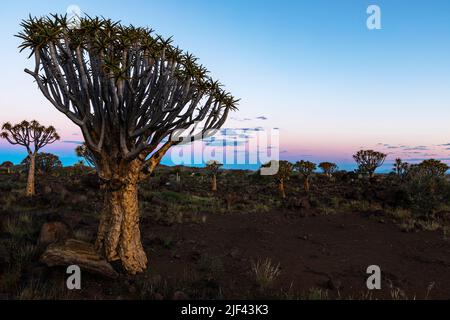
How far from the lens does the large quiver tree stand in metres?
5.63

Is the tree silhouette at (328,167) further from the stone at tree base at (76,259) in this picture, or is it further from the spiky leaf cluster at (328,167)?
the stone at tree base at (76,259)

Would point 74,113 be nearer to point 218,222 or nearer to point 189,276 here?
point 189,276

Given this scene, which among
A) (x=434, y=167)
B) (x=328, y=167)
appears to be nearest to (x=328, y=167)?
(x=328, y=167)

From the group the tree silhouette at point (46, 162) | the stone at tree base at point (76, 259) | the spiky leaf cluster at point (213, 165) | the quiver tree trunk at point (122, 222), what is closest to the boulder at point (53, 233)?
the stone at tree base at point (76, 259)

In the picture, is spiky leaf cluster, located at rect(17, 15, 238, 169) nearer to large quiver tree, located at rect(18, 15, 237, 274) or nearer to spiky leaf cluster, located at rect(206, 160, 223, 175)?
large quiver tree, located at rect(18, 15, 237, 274)

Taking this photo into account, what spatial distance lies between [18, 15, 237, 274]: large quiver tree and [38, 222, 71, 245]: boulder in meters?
2.16

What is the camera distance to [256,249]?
8.63 metres

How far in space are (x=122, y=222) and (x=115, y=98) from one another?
8.87 feet

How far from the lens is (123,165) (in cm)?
612

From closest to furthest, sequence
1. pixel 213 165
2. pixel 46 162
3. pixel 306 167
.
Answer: pixel 306 167 → pixel 213 165 → pixel 46 162

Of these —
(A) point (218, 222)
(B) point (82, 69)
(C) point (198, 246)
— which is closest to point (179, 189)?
(A) point (218, 222)

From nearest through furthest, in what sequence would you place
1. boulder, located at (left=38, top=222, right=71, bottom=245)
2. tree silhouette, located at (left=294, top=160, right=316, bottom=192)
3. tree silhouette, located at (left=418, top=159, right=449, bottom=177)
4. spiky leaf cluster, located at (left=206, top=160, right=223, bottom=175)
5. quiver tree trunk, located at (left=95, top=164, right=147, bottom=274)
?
quiver tree trunk, located at (left=95, top=164, right=147, bottom=274)
boulder, located at (left=38, top=222, right=71, bottom=245)
tree silhouette, located at (left=418, top=159, right=449, bottom=177)
tree silhouette, located at (left=294, top=160, right=316, bottom=192)
spiky leaf cluster, located at (left=206, top=160, right=223, bottom=175)

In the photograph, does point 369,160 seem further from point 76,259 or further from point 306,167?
point 76,259

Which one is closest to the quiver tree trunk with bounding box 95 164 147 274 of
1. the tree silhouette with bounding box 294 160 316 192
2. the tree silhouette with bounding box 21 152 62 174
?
the tree silhouette with bounding box 294 160 316 192
